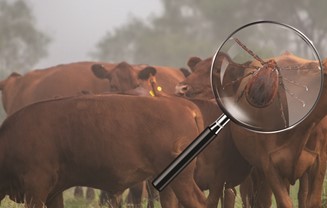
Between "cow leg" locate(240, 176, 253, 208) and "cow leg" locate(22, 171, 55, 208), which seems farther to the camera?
"cow leg" locate(240, 176, 253, 208)

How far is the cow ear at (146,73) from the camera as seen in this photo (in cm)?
1070

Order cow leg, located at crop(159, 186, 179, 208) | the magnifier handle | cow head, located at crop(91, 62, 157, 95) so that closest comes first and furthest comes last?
1. the magnifier handle
2. cow leg, located at crop(159, 186, 179, 208)
3. cow head, located at crop(91, 62, 157, 95)

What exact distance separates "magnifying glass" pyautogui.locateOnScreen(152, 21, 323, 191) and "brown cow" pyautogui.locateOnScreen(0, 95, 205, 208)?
143cm

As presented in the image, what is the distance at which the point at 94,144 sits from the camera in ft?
20.0

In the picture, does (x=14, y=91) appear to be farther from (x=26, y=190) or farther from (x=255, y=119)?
(x=255, y=119)

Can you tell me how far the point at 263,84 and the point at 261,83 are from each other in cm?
2

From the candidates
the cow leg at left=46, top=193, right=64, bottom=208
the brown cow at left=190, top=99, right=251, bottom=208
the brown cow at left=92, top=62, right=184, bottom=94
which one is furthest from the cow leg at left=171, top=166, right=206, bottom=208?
the brown cow at left=92, top=62, right=184, bottom=94

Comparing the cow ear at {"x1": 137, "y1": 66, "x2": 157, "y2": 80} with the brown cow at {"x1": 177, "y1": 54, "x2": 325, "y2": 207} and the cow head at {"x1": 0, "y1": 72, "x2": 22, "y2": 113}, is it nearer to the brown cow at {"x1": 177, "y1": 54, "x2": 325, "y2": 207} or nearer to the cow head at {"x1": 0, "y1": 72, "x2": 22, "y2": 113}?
the cow head at {"x1": 0, "y1": 72, "x2": 22, "y2": 113}

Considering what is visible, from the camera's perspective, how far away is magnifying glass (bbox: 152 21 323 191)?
13.1 feet

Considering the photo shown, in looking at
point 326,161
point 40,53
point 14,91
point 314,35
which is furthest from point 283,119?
point 40,53

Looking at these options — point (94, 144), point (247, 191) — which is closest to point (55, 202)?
point (94, 144)

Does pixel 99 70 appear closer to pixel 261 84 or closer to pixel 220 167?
pixel 220 167

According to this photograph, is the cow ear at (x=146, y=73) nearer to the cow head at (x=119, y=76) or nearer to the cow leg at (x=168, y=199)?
the cow head at (x=119, y=76)

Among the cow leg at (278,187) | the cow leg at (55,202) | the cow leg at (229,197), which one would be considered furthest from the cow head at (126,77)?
the cow leg at (278,187)
